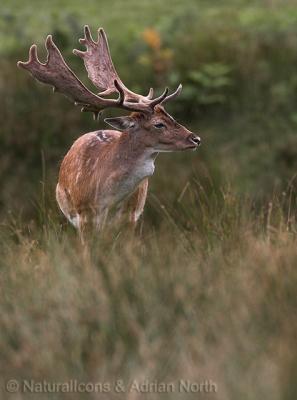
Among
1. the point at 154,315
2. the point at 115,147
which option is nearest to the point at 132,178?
the point at 115,147

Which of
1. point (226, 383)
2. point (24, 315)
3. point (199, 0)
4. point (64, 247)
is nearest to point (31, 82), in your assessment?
point (199, 0)

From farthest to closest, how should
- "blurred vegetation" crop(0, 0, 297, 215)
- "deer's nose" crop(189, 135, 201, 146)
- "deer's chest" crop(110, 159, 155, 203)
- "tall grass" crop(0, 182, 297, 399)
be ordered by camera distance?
1. "blurred vegetation" crop(0, 0, 297, 215)
2. "deer's chest" crop(110, 159, 155, 203)
3. "deer's nose" crop(189, 135, 201, 146)
4. "tall grass" crop(0, 182, 297, 399)

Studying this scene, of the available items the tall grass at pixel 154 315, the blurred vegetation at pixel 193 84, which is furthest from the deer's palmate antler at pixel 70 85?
the blurred vegetation at pixel 193 84

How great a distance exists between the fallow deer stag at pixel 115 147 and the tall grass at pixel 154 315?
4.01 ft

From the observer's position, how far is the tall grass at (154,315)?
4.71 meters

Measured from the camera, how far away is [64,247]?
6324 millimetres

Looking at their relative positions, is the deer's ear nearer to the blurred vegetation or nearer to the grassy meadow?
the grassy meadow

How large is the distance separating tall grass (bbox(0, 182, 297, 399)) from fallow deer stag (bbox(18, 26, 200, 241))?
48.2 inches

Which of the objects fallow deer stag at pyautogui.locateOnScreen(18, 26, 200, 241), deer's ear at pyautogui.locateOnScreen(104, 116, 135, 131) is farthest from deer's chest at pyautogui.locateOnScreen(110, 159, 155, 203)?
deer's ear at pyautogui.locateOnScreen(104, 116, 135, 131)

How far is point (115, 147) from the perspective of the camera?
7.86 m

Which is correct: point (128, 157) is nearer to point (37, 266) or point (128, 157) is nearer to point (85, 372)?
point (37, 266)

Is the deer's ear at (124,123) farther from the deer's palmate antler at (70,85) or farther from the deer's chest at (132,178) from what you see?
the deer's chest at (132,178)

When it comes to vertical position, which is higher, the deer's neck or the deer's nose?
the deer's nose

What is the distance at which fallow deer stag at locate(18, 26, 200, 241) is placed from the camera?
7574 millimetres
